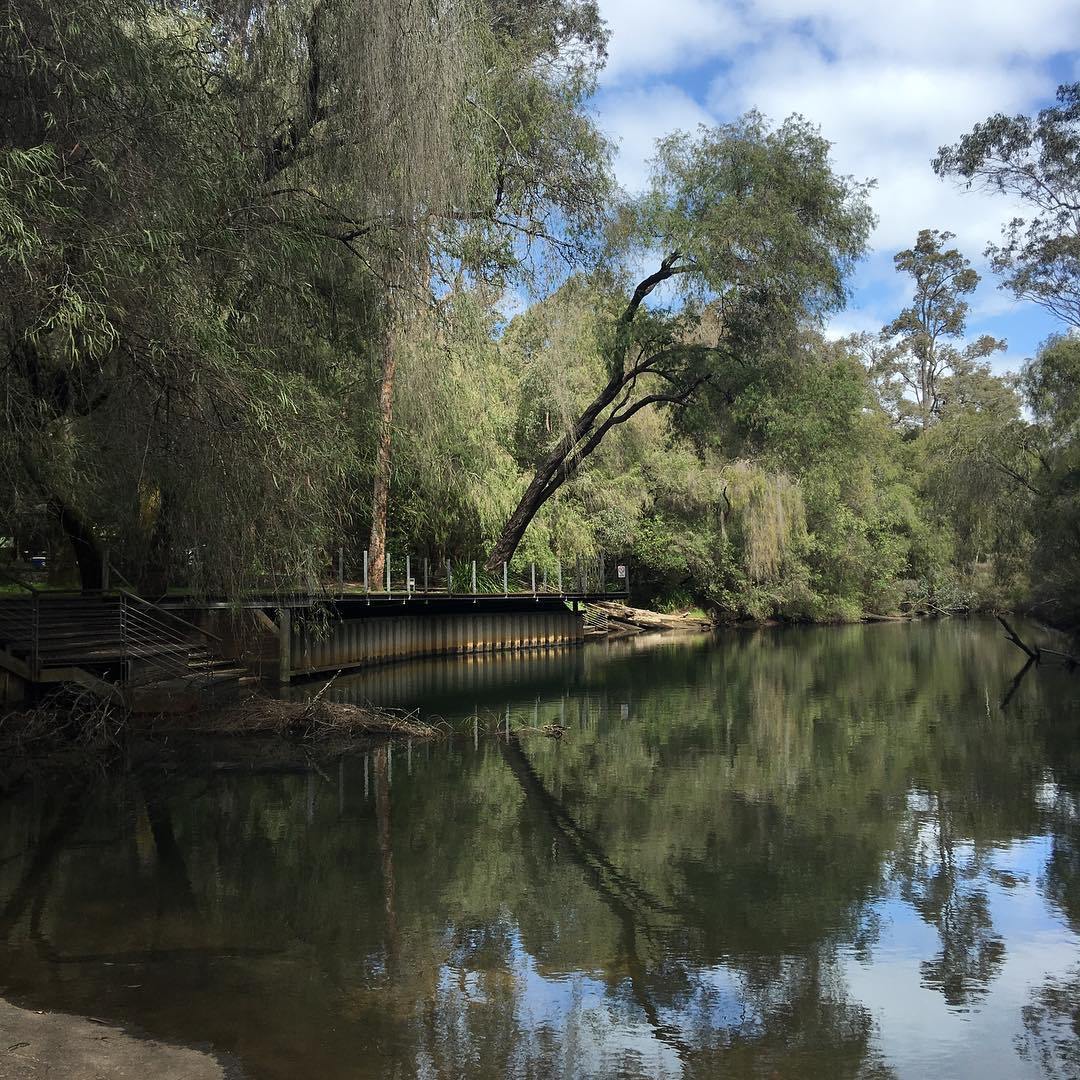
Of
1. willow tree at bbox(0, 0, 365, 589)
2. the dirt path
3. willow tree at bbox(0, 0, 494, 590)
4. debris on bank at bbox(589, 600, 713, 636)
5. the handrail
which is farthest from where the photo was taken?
debris on bank at bbox(589, 600, 713, 636)

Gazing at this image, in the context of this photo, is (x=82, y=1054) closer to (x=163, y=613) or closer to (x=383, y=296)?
(x=383, y=296)

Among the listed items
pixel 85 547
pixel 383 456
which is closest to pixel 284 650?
pixel 85 547

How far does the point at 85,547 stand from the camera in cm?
1741

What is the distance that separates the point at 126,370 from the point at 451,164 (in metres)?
4.10

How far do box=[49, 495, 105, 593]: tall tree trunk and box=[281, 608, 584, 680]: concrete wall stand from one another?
331 cm

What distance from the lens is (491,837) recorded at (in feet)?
33.3

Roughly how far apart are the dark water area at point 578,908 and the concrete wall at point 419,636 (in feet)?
21.8

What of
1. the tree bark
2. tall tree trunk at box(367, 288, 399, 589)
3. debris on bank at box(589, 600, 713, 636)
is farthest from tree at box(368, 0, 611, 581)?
debris on bank at box(589, 600, 713, 636)

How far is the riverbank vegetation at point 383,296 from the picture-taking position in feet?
28.9

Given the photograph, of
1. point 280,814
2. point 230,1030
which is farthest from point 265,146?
point 230,1030

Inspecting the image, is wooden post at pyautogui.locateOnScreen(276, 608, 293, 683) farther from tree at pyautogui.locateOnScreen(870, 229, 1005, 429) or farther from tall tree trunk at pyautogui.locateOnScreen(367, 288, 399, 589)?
tree at pyautogui.locateOnScreen(870, 229, 1005, 429)

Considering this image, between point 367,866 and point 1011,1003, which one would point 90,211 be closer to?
point 367,866

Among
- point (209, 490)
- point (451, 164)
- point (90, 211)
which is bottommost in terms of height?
point (209, 490)

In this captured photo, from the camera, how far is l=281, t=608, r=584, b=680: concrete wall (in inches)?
839
